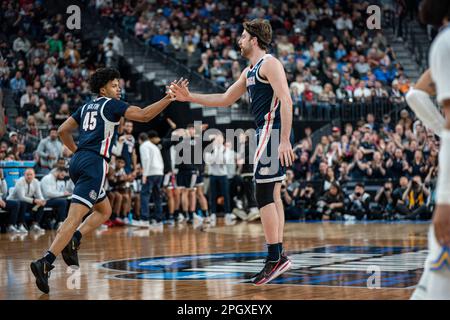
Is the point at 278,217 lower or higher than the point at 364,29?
lower

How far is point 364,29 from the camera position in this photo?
23.8m

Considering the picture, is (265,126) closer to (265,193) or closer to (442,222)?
(265,193)

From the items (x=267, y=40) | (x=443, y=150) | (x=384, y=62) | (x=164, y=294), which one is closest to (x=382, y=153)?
(x=384, y=62)

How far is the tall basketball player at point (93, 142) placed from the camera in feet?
21.6

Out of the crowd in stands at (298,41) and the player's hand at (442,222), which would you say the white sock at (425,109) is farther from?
the crowd in stands at (298,41)

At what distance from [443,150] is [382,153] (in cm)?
1429

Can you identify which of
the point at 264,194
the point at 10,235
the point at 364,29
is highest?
the point at 364,29

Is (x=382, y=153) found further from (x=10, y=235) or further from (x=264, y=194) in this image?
(x=264, y=194)

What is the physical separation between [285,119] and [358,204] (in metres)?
10.6

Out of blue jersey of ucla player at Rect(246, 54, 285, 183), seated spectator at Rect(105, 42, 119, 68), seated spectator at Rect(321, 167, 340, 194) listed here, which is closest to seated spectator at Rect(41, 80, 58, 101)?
seated spectator at Rect(105, 42, 119, 68)

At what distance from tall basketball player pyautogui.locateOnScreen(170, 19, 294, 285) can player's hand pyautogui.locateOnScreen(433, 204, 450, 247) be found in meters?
3.15

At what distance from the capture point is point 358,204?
16.8m

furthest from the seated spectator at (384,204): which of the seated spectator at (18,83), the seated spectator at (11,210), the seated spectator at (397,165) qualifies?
the seated spectator at (18,83)

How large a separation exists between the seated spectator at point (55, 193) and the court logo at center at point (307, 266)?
20.1ft
